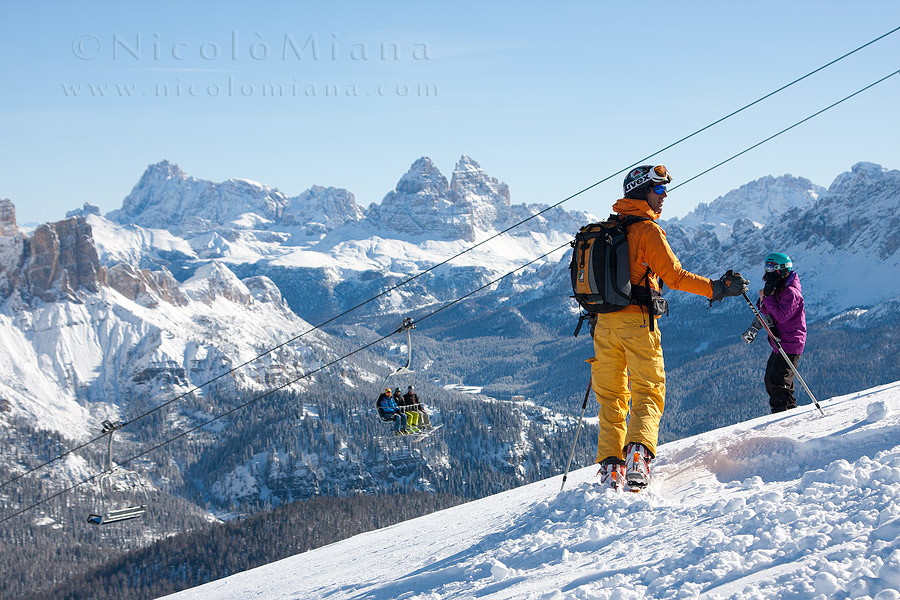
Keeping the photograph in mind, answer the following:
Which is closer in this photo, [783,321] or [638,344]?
[638,344]

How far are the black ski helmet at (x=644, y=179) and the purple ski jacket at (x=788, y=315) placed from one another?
5480 mm

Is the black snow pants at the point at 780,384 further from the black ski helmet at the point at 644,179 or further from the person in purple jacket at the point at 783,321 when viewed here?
the black ski helmet at the point at 644,179

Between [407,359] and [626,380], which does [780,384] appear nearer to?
[626,380]

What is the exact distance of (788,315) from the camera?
13336 mm

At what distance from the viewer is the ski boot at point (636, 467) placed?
27.1 feet

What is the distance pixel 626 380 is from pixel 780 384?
5.32 m

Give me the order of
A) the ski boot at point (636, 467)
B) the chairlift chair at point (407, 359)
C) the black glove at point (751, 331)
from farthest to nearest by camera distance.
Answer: the chairlift chair at point (407, 359), the black glove at point (751, 331), the ski boot at point (636, 467)

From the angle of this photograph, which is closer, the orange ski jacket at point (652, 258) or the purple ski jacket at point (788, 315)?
the orange ski jacket at point (652, 258)

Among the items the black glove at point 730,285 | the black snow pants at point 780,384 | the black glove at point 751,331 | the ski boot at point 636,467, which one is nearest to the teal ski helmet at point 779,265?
the black glove at point 751,331

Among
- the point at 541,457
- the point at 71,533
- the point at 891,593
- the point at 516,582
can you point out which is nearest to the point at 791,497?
the point at 891,593

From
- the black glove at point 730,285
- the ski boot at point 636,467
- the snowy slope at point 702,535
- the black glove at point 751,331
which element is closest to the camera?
the snowy slope at point 702,535

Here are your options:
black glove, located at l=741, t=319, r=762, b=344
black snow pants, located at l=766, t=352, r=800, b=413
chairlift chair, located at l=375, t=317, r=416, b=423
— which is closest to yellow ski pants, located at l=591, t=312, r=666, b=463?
black glove, located at l=741, t=319, r=762, b=344

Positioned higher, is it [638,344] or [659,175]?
[659,175]

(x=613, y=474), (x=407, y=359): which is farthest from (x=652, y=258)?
(x=407, y=359)
